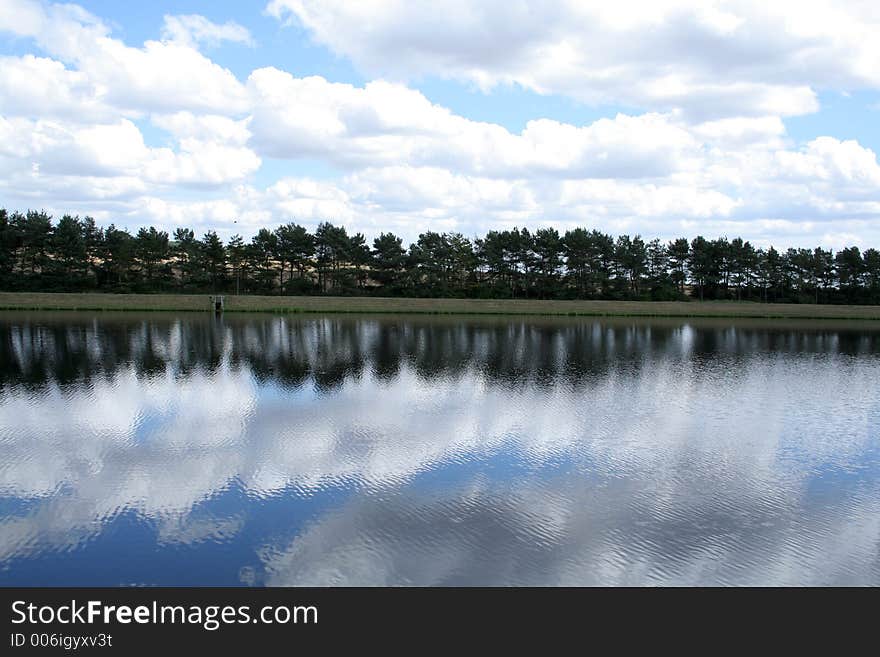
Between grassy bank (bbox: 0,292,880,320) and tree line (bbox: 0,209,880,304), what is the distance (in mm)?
4701

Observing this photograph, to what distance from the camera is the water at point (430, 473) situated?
26.9 ft

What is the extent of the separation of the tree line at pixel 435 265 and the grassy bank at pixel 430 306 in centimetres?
470

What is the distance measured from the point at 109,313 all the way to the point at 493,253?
39438mm

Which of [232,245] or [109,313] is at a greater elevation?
[232,245]

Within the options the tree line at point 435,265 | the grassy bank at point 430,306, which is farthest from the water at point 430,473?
the tree line at point 435,265

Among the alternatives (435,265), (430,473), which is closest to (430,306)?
(435,265)

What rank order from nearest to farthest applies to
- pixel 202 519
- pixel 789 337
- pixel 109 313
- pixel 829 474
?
pixel 202 519 < pixel 829 474 < pixel 789 337 < pixel 109 313

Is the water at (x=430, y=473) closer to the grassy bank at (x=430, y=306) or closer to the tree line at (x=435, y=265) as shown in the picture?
the grassy bank at (x=430, y=306)

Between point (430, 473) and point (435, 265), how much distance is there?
5822cm

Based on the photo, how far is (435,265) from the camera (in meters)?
69.2

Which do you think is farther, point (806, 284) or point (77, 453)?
point (806, 284)

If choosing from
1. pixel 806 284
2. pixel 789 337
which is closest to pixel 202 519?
pixel 789 337
